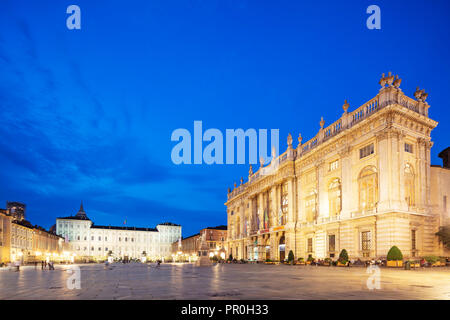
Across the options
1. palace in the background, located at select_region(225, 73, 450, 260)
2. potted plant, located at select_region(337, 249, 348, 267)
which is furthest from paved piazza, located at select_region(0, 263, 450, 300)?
potted plant, located at select_region(337, 249, 348, 267)

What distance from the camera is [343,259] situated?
3762cm

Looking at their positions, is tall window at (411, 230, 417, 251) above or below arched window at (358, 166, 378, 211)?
below

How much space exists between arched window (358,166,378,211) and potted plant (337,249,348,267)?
5.09 meters

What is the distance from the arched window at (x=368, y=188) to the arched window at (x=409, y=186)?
2.92 meters

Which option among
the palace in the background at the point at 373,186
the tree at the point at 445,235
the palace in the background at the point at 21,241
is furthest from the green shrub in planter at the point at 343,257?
the palace in the background at the point at 21,241

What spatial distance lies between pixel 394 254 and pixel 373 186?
8.11m

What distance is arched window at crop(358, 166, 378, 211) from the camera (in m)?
36.6

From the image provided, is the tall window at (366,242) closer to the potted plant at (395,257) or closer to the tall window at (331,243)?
the potted plant at (395,257)

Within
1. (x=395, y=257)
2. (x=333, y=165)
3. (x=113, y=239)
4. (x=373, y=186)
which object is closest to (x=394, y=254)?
(x=395, y=257)

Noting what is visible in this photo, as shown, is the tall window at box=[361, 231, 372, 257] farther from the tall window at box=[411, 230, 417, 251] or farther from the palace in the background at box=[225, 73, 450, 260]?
the tall window at box=[411, 230, 417, 251]

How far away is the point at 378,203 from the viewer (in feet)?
114

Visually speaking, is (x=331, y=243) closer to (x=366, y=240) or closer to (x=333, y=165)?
(x=366, y=240)

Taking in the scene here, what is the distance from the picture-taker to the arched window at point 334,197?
42.8 meters
